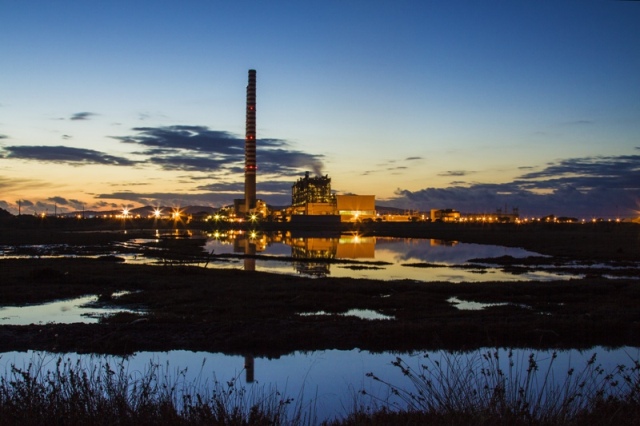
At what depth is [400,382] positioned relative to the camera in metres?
11.9

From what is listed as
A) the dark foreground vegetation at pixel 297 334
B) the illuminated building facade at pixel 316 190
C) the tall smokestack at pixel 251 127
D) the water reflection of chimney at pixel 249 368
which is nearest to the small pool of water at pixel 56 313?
the dark foreground vegetation at pixel 297 334

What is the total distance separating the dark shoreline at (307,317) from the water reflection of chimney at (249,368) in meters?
0.44

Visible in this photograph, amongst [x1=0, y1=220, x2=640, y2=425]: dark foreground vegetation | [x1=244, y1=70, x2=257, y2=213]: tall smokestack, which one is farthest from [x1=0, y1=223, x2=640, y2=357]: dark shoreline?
[x1=244, y1=70, x2=257, y2=213]: tall smokestack

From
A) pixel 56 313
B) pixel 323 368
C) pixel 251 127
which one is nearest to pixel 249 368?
pixel 323 368

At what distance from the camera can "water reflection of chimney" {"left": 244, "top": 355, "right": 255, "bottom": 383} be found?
39.4 ft

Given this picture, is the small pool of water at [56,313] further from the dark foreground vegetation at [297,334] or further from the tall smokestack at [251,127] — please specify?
the tall smokestack at [251,127]

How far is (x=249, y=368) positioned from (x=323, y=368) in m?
1.67

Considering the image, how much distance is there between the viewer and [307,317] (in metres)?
17.1

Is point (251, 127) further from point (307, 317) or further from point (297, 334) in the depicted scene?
point (297, 334)

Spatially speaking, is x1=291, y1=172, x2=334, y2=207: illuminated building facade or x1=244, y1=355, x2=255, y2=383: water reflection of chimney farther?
x1=291, y1=172, x2=334, y2=207: illuminated building facade

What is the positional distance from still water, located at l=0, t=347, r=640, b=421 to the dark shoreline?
0.58 metres

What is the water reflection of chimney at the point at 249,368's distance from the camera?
1201 cm

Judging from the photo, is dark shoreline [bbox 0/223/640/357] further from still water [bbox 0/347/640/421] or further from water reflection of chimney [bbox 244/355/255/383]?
still water [bbox 0/347/640/421]

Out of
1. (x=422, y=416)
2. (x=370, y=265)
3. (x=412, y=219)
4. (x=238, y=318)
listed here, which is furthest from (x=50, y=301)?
(x=412, y=219)
